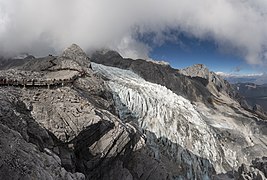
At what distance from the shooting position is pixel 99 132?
30750 mm

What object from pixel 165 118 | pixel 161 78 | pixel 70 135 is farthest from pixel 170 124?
pixel 161 78

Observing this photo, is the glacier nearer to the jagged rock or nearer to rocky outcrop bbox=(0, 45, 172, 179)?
the jagged rock

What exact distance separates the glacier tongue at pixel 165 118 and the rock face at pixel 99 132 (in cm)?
22

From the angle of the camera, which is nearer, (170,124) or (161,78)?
(170,124)

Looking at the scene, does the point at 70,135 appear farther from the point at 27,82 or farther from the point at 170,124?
the point at 170,124

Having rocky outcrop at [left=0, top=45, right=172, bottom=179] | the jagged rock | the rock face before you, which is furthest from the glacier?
rocky outcrop at [left=0, top=45, right=172, bottom=179]

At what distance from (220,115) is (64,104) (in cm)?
7439

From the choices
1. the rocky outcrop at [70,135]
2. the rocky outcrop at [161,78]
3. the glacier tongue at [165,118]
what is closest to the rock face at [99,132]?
the rocky outcrop at [70,135]

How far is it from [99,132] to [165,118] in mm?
30412

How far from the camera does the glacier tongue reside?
56.6 m

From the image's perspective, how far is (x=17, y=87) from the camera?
1221 inches

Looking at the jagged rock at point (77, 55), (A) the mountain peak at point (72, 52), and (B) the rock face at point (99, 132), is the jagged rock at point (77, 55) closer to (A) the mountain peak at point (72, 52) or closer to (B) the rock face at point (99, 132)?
(A) the mountain peak at point (72, 52)

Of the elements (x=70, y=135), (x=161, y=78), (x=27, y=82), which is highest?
(x=161, y=78)

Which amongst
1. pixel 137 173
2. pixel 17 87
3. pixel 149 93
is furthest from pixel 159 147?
pixel 17 87
